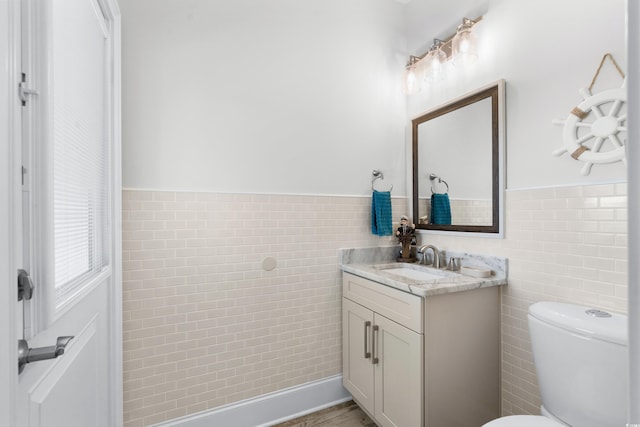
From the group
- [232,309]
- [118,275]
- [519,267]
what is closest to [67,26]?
[118,275]

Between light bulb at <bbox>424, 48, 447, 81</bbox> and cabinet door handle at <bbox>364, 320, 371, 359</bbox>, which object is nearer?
cabinet door handle at <bbox>364, 320, 371, 359</bbox>

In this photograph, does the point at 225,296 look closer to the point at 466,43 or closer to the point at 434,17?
the point at 466,43

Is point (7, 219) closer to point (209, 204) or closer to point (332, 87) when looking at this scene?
point (209, 204)

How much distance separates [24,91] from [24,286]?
39 cm

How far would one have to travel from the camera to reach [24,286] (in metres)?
0.61

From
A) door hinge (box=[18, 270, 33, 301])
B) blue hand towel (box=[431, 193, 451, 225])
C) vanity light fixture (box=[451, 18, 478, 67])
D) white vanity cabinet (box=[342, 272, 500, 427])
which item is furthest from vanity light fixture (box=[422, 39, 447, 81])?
door hinge (box=[18, 270, 33, 301])

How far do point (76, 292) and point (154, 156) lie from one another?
889 mm

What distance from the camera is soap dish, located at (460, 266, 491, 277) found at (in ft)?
5.57

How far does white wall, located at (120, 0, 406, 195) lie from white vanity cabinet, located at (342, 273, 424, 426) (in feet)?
2.53

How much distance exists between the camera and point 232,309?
1.82 meters

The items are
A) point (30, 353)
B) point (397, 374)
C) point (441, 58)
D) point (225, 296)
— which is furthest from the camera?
point (441, 58)

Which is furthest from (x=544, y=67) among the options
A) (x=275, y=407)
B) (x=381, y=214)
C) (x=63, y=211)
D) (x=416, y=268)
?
(x=275, y=407)

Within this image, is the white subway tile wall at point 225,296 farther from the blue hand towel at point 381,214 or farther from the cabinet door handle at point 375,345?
the cabinet door handle at point 375,345

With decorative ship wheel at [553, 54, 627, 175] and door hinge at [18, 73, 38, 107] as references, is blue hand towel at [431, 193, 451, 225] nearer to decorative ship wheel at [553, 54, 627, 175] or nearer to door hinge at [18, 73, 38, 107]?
decorative ship wheel at [553, 54, 627, 175]
